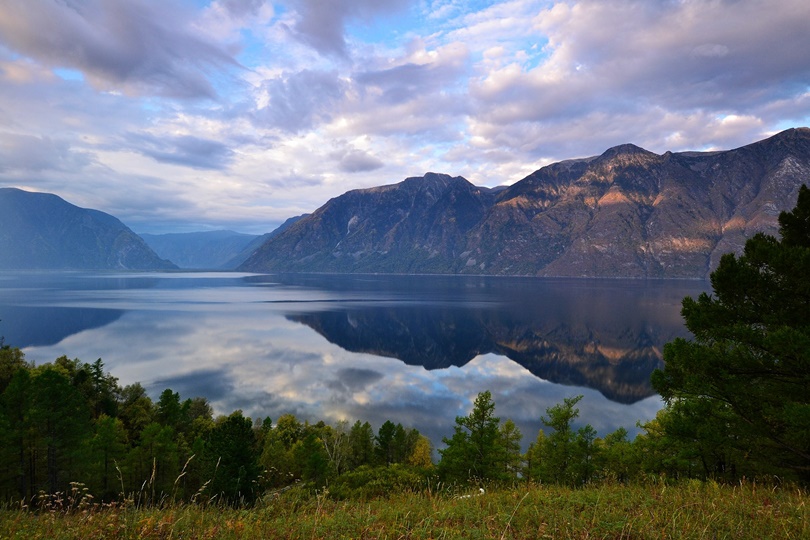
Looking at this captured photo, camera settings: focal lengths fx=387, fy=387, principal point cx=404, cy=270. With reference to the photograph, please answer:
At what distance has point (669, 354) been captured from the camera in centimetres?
1362

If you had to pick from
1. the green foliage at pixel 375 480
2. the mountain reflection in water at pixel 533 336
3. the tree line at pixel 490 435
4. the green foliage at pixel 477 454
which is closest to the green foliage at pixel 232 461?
the tree line at pixel 490 435

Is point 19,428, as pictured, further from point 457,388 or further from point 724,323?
point 457,388

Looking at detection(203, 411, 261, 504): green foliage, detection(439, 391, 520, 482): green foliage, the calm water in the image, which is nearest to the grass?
detection(439, 391, 520, 482): green foliage

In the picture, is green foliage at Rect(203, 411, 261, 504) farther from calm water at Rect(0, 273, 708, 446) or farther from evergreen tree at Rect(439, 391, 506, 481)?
calm water at Rect(0, 273, 708, 446)

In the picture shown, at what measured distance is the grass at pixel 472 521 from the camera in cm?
549

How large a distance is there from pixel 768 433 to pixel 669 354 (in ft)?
11.2

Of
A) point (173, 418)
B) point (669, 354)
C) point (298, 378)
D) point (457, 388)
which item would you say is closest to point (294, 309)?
point (298, 378)

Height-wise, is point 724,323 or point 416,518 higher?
point 724,323

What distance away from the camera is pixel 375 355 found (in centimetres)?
10462

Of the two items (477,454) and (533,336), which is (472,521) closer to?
(477,454)

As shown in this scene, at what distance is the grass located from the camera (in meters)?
5.49

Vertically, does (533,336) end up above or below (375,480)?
below

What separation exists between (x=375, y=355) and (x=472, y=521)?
330 ft

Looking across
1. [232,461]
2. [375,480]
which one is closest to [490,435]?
[375,480]
